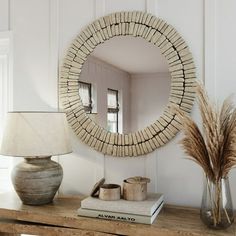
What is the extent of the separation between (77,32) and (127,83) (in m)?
0.50

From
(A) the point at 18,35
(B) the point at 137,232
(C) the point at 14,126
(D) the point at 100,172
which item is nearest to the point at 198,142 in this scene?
(B) the point at 137,232

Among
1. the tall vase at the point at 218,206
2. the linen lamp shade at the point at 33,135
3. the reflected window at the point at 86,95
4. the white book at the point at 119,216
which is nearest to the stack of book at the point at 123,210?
the white book at the point at 119,216

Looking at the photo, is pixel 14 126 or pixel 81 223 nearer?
pixel 81 223

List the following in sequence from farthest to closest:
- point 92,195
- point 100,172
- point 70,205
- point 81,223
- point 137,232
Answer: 1. point 100,172
2. point 70,205
3. point 92,195
4. point 81,223
5. point 137,232

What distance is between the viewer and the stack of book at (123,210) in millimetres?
1490

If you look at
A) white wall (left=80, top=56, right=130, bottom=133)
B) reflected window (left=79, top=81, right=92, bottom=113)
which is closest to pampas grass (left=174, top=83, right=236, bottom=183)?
white wall (left=80, top=56, right=130, bottom=133)

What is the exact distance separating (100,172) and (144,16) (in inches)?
38.3

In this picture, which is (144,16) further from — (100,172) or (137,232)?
(137,232)

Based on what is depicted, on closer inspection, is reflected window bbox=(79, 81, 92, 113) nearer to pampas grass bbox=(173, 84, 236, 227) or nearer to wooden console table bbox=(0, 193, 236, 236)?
wooden console table bbox=(0, 193, 236, 236)

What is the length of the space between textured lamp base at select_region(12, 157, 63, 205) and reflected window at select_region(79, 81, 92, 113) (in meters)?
0.41

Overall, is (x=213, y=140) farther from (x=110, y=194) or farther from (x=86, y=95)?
(x=86, y=95)

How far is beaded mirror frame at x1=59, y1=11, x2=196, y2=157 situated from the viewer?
69.7 inches

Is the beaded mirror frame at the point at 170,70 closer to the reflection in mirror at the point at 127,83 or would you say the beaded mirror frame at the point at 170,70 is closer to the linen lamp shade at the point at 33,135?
the reflection in mirror at the point at 127,83

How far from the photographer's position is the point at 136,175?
1.92 meters
